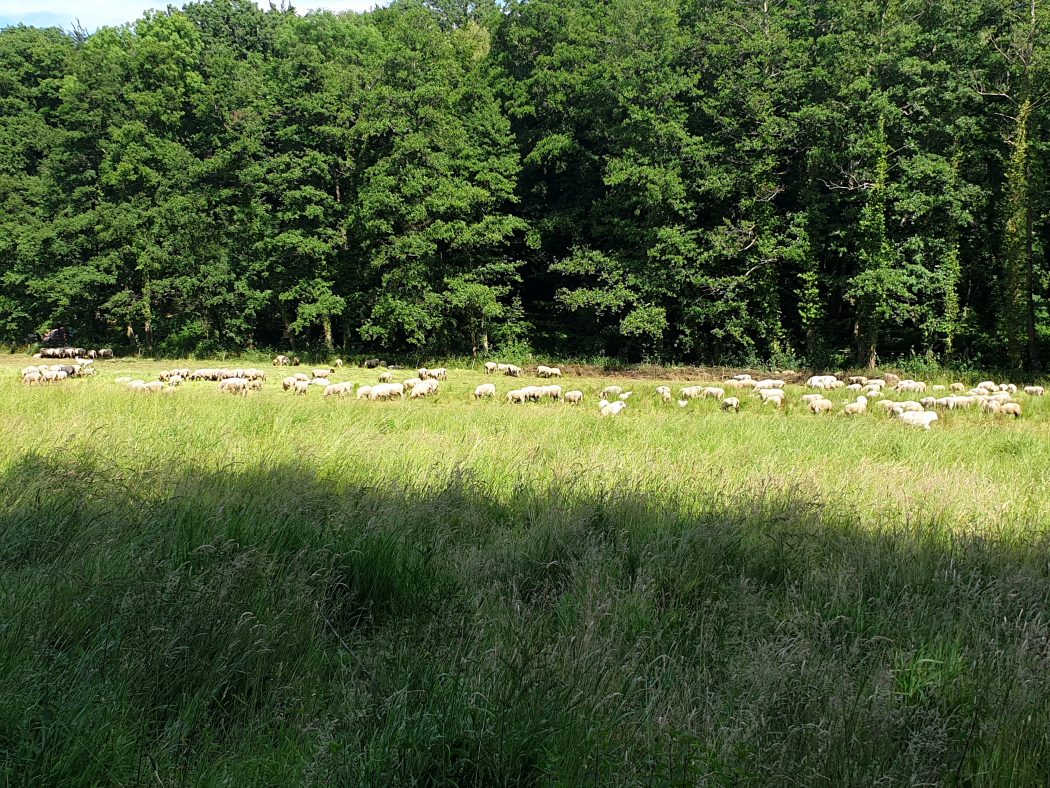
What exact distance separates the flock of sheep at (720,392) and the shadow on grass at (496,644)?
823 centimetres

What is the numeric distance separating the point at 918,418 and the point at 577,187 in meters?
22.0

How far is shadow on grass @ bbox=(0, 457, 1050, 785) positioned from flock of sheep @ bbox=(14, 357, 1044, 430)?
823 cm

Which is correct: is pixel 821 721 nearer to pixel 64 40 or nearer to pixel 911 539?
pixel 911 539

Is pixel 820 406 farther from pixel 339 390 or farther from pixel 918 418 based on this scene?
pixel 339 390

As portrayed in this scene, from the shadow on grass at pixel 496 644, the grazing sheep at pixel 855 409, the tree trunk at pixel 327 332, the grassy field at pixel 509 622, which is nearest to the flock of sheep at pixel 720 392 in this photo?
the grazing sheep at pixel 855 409

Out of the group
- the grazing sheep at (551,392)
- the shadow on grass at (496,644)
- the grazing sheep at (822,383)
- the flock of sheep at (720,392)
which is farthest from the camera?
the grazing sheep at (822,383)

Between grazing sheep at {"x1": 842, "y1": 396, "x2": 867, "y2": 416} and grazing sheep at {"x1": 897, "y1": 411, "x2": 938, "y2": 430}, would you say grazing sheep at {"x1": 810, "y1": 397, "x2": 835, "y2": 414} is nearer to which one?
grazing sheep at {"x1": 842, "y1": 396, "x2": 867, "y2": 416}

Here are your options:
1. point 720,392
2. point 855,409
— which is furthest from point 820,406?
point 720,392

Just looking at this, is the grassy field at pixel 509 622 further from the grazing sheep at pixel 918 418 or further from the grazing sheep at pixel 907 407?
the grazing sheep at pixel 907 407

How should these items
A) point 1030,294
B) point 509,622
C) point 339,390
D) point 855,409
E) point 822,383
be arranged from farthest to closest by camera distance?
point 1030,294 < point 822,383 < point 339,390 < point 855,409 < point 509,622

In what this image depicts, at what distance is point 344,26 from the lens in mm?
35469

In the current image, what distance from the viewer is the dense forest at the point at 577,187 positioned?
23281 millimetres

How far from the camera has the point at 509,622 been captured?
11.3 ft

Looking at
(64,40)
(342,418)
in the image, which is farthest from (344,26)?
(342,418)
